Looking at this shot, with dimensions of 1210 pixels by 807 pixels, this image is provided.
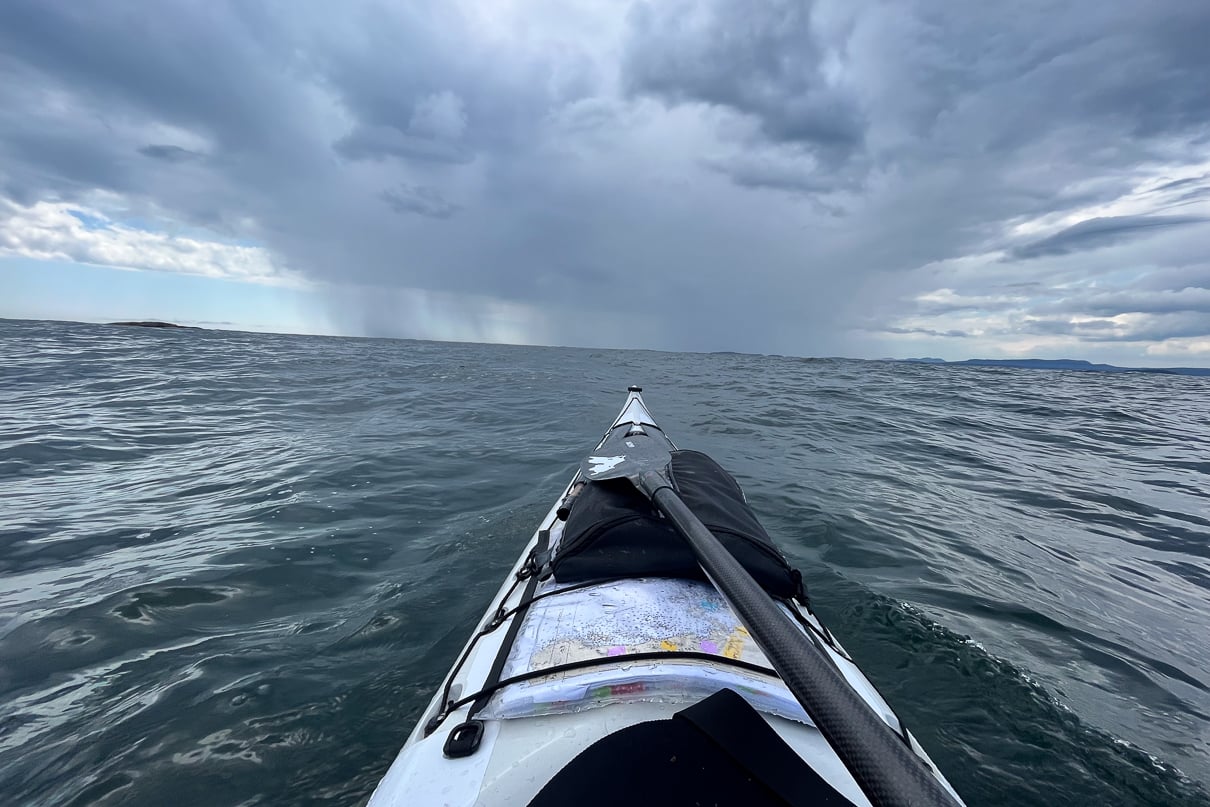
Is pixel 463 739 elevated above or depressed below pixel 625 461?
below

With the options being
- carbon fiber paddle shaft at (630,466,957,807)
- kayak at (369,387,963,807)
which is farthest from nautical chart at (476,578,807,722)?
carbon fiber paddle shaft at (630,466,957,807)

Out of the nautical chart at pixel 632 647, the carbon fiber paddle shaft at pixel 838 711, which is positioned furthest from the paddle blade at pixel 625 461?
the carbon fiber paddle shaft at pixel 838 711

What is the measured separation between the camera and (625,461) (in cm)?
430

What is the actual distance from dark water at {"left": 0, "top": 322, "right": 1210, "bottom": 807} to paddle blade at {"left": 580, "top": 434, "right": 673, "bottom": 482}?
1404 mm

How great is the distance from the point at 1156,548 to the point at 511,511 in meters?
7.32

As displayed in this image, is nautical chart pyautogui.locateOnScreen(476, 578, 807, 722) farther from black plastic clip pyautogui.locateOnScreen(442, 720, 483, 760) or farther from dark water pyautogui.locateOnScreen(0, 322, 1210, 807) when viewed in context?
dark water pyautogui.locateOnScreen(0, 322, 1210, 807)

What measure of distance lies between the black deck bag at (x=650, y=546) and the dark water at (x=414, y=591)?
132 centimetres

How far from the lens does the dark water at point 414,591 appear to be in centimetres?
266

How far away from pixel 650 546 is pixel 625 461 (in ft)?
4.93

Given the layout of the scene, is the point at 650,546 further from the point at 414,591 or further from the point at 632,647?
the point at 414,591

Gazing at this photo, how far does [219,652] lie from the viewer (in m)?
3.38

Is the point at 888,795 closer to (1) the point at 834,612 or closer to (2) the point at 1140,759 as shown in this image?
(2) the point at 1140,759

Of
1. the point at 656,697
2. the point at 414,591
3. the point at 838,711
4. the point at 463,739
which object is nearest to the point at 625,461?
the point at 414,591

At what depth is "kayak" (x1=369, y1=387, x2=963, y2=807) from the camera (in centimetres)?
139
